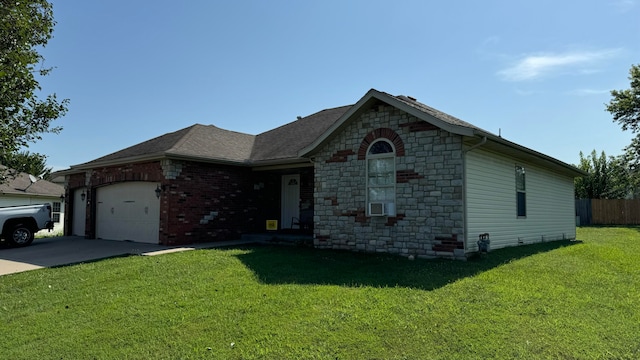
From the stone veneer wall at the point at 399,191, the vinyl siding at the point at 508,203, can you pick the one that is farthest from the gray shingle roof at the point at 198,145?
the vinyl siding at the point at 508,203

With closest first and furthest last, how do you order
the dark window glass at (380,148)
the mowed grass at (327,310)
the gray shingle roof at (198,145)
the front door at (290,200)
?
the mowed grass at (327,310) < the dark window glass at (380,148) < the gray shingle roof at (198,145) < the front door at (290,200)

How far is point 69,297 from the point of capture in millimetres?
6949

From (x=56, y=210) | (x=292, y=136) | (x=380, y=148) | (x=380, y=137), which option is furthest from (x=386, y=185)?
(x=56, y=210)

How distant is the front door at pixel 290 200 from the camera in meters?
15.1

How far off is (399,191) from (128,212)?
9307 millimetres

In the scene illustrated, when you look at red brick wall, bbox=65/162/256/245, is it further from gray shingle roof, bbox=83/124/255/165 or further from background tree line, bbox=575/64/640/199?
background tree line, bbox=575/64/640/199

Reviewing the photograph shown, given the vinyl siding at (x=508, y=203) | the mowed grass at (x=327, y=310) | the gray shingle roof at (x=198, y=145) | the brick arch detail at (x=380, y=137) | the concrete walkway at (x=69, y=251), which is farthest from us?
the gray shingle roof at (x=198, y=145)

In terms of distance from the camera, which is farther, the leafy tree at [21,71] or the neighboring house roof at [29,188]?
the neighboring house roof at [29,188]

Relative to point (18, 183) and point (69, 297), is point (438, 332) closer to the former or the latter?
point (69, 297)

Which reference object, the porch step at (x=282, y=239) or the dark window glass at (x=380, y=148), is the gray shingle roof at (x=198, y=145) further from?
the dark window glass at (x=380, y=148)

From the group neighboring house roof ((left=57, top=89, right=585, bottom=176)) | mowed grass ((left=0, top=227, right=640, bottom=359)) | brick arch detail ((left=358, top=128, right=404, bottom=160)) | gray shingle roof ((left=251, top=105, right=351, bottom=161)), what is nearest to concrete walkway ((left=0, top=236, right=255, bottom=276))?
mowed grass ((left=0, top=227, right=640, bottom=359))

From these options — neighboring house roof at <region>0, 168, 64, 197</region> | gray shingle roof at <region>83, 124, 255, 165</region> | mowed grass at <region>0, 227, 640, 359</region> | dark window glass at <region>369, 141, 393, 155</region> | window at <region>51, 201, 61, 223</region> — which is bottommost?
mowed grass at <region>0, 227, 640, 359</region>

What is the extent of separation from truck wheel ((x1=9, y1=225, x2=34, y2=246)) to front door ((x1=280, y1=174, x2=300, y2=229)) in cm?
820

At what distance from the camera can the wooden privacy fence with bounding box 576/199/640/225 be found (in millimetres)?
26516
